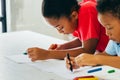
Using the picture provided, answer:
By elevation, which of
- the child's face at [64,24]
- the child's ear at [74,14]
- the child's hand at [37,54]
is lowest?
the child's hand at [37,54]

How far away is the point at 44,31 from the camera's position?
10.8 ft

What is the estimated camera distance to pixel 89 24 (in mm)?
1635

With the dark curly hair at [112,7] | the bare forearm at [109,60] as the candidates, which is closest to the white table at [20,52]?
the bare forearm at [109,60]

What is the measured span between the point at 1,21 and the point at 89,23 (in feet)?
6.03

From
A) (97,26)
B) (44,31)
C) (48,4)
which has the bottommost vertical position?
(44,31)

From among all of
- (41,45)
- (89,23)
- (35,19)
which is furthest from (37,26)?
(89,23)

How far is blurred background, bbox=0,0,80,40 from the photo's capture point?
3146 millimetres

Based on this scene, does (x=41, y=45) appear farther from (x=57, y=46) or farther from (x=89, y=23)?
(x=89, y=23)

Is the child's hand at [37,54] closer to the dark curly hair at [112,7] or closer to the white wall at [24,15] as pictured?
the dark curly hair at [112,7]

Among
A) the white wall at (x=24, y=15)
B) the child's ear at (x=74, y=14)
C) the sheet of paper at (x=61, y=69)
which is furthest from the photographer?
the white wall at (x=24, y=15)

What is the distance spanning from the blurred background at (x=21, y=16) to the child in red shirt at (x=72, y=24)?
1429 millimetres

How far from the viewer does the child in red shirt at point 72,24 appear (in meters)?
1.58

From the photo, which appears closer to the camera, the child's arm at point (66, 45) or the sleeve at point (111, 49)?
the sleeve at point (111, 49)

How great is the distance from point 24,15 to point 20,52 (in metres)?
1.54
